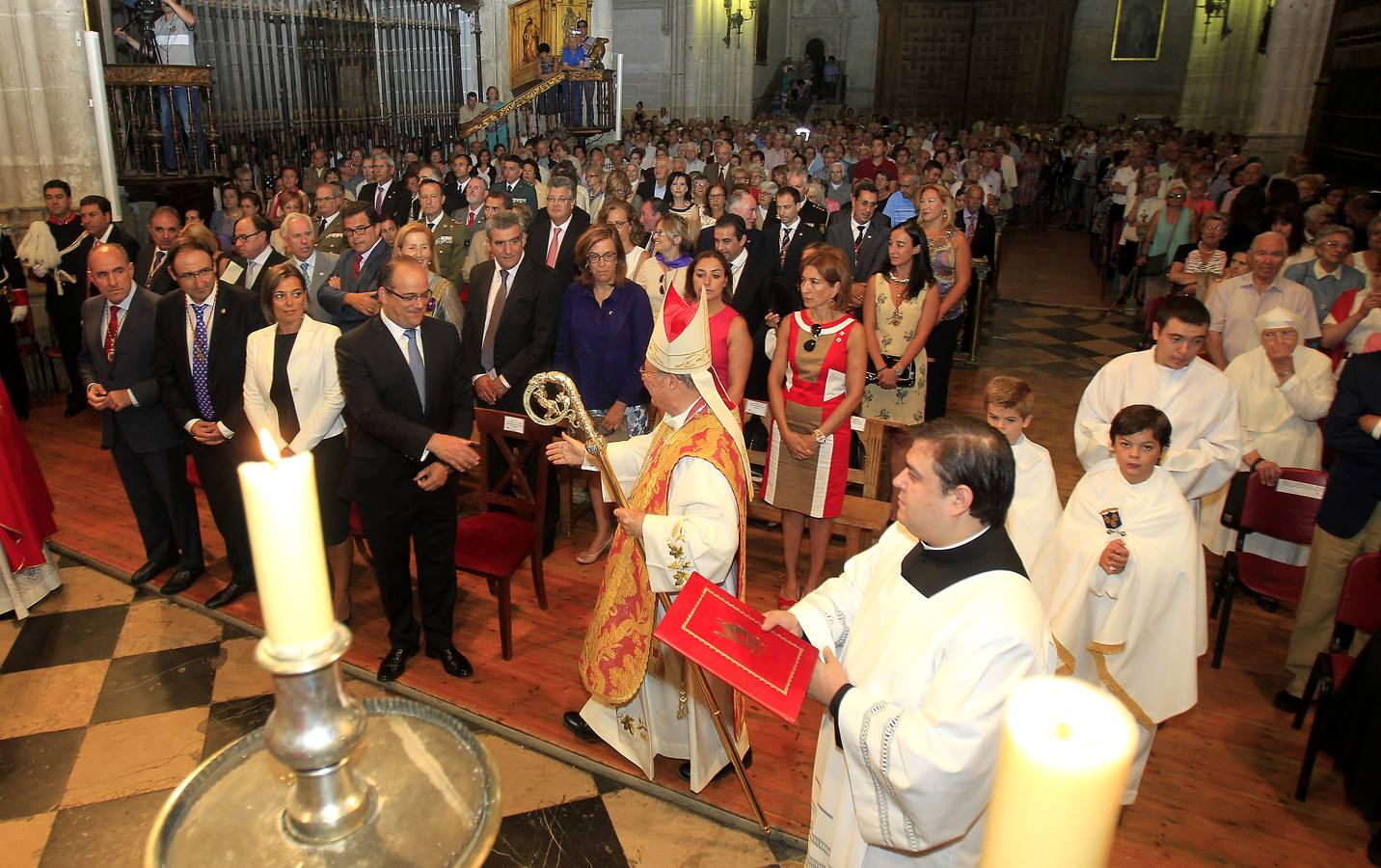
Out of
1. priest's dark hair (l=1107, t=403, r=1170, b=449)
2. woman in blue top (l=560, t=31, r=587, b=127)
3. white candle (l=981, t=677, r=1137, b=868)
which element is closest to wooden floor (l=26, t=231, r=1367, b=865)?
priest's dark hair (l=1107, t=403, r=1170, b=449)

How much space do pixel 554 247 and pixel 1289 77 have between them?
11.7m

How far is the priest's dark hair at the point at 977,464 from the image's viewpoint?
6.36ft

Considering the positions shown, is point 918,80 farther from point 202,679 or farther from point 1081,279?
point 202,679

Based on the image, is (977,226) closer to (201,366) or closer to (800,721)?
(800,721)

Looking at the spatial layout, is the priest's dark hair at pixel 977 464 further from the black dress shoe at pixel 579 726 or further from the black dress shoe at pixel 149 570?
the black dress shoe at pixel 149 570

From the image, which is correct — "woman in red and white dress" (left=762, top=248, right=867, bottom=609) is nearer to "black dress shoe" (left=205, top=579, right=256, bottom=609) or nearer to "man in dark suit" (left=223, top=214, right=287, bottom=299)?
"black dress shoe" (left=205, top=579, right=256, bottom=609)

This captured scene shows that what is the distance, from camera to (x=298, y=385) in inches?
158

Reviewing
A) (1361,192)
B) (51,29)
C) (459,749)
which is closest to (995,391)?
(459,749)

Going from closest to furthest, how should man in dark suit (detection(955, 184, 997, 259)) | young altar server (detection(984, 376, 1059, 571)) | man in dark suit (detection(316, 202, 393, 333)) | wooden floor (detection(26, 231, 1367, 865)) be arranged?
wooden floor (detection(26, 231, 1367, 865)) < young altar server (detection(984, 376, 1059, 571)) < man in dark suit (detection(316, 202, 393, 333)) < man in dark suit (detection(955, 184, 997, 259))

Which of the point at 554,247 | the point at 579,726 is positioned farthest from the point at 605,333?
the point at 579,726

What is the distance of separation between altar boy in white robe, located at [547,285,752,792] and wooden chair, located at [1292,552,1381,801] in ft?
6.51

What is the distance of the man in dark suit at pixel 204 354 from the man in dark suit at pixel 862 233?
3943 millimetres

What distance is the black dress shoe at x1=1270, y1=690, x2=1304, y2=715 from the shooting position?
3936 millimetres

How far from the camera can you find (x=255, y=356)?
409cm
